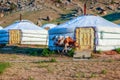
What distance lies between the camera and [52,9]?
5431 cm

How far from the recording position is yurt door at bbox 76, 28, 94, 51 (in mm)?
21281

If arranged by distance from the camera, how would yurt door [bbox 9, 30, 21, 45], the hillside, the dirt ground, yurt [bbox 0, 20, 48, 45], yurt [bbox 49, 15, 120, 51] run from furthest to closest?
the hillside
yurt door [bbox 9, 30, 21, 45]
yurt [bbox 0, 20, 48, 45]
yurt [bbox 49, 15, 120, 51]
the dirt ground

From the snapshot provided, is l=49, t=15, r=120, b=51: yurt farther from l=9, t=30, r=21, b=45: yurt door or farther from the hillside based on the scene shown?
the hillside

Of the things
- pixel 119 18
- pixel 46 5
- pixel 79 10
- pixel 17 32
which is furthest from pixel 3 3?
pixel 17 32

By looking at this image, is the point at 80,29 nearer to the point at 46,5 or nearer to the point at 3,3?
the point at 46,5

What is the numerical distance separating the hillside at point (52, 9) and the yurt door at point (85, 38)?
26.0 m

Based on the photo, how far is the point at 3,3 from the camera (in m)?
59.5

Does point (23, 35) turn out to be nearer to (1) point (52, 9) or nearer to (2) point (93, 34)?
(2) point (93, 34)

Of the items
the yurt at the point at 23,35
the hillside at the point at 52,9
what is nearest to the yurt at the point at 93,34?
the yurt at the point at 23,35

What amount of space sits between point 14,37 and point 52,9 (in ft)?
73.1

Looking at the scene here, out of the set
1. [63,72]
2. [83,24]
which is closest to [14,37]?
[83,24]

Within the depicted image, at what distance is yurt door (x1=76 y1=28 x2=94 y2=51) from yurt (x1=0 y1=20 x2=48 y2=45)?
10.0 m

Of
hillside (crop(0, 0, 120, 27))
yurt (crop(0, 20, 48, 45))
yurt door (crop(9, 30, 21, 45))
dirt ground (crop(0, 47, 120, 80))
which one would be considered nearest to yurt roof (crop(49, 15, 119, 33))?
dirt ground (crop(0, 47, 120, 80))

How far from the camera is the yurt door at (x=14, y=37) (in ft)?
104
